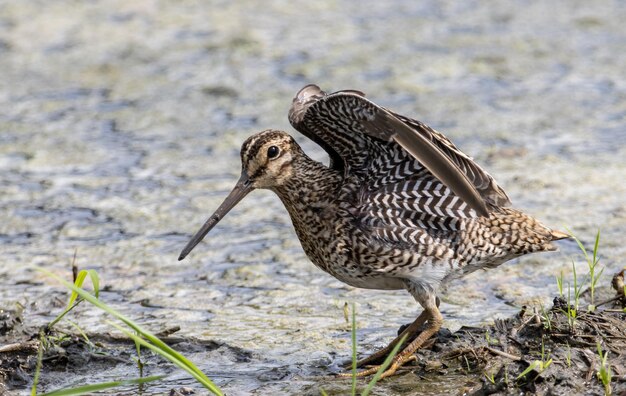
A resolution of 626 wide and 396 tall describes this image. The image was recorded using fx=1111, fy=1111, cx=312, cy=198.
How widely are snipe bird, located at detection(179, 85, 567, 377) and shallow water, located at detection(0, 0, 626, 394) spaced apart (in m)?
0.38

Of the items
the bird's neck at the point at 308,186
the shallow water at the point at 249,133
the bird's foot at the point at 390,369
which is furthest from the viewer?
the shallow water at the point at 249,133

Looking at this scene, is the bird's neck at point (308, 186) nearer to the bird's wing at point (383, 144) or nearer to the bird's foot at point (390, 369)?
the bird's wing at point (383, 144)

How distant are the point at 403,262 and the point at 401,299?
91 cm

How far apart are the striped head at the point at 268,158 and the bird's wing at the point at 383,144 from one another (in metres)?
0.12

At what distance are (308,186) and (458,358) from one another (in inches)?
44.0

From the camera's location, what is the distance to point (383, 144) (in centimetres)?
508

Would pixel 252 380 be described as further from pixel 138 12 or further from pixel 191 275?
pixel 138 12

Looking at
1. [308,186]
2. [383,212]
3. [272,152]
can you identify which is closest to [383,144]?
[383,212]

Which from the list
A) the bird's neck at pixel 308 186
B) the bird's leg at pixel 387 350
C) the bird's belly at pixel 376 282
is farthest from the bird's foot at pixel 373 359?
the bird's neck at pixel 308 186

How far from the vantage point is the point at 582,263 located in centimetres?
607

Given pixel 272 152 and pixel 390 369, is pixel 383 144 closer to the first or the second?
pixel 272 152

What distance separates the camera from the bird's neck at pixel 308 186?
527 cm

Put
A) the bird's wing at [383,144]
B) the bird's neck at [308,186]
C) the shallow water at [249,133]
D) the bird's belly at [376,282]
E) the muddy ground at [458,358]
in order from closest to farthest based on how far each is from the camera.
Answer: the muddy ground at [458,358], the bird's wing at [383,144], the bird's belly at [376,282], the bird's neck at [308,186], the shallow water at [249,133]

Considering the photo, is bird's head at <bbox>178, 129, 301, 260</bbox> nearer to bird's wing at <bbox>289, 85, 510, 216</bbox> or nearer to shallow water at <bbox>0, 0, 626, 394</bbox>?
bird's wing at <bbox>289, 85, 510, 216</bbox>
